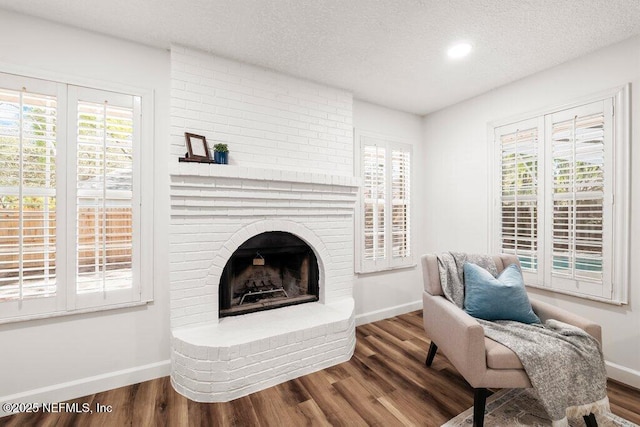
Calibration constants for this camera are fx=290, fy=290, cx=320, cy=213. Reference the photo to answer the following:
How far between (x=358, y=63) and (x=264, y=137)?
103 cm

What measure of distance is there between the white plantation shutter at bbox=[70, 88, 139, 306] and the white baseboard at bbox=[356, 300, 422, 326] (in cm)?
226

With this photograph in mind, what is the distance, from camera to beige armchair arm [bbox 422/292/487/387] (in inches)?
64.1

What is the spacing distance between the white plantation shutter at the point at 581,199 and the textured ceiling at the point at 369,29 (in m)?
0.58

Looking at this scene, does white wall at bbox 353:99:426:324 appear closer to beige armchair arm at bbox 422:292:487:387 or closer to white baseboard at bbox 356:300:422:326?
white baseboard at bbox 356:300:422:326

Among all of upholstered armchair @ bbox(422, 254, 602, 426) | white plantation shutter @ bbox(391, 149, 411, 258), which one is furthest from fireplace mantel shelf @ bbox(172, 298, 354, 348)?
white plantation shutter @ bbox(391, 149, 411, 258)

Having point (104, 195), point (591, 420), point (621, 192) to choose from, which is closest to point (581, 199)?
point (621, 192)

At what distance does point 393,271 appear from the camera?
11.7ft

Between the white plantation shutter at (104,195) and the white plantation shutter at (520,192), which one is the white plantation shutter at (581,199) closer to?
the white plantation shutter at (520,192)

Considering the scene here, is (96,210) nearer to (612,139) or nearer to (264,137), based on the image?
(264,137)

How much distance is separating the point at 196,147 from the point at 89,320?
57.0 inches

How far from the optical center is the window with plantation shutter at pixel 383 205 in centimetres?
330

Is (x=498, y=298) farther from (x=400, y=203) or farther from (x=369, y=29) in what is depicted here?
(x=369, y=29)

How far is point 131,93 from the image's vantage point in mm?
2162

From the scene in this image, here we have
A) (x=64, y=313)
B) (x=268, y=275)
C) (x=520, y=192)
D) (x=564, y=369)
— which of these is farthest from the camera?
(x=268, y=275)
